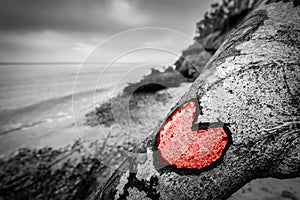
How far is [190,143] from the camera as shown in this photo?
74 cm

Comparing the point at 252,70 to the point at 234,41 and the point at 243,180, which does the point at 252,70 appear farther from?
the point at 243,180

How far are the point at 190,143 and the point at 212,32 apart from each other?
37.9 ft

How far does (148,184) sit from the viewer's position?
2.50 feet

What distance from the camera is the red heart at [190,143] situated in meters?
0.72

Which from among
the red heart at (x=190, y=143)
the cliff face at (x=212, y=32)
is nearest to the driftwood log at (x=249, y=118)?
the red heart at (x=190, y=143)

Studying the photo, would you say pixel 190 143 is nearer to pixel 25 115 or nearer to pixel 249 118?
pixel 249 118

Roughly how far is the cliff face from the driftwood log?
565cm

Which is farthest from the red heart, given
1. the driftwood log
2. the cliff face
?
the cliff face

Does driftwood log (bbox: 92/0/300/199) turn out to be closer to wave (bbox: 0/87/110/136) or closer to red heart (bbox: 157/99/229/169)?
red heart (bbox: 157/99/229/169)

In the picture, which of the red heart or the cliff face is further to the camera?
the cliff face

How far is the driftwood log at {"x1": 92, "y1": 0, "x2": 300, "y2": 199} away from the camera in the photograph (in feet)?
2.25

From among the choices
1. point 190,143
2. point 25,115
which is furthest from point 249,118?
point 25,115

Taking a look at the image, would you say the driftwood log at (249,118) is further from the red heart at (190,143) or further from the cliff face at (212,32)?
the cliff face at (212,32)

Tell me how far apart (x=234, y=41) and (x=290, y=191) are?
9.06ft
